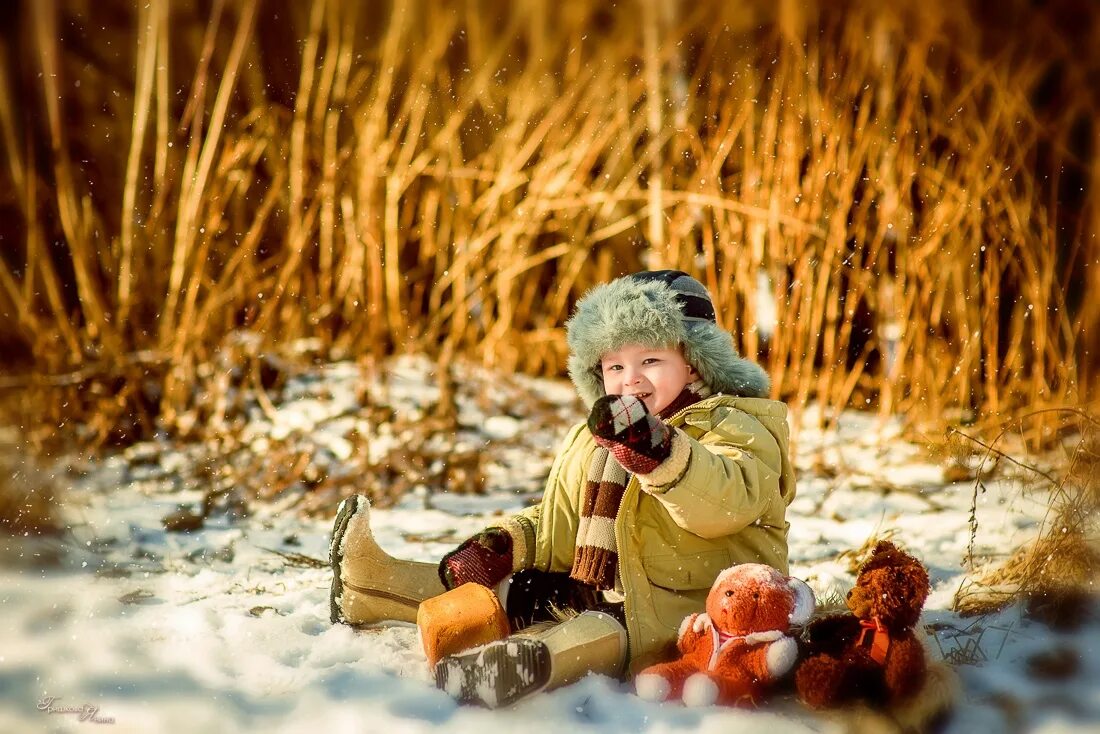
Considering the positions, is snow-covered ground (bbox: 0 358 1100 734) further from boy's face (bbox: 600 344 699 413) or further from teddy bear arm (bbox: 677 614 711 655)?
boy's face (bbox: 600 344 699 413)

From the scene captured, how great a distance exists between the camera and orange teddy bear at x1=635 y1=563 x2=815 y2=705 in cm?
177

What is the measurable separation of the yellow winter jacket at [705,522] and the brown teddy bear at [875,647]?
235mm

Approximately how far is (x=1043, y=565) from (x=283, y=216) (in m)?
3.53

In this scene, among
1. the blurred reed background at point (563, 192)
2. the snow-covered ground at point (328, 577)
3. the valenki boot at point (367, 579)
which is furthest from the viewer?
the blurred reed background at point (563, 192)

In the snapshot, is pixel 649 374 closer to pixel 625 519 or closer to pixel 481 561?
pixel 625 519

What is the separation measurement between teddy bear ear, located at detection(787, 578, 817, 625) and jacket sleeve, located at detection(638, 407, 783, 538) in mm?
146

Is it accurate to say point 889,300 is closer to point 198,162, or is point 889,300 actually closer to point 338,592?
point 338,592

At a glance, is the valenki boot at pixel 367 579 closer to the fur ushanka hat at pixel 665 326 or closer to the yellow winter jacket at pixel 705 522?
the yellow winter jacket at pixel 705 522

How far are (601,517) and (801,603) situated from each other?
42 cm

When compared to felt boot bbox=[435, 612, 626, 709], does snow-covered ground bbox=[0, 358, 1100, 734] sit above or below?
below

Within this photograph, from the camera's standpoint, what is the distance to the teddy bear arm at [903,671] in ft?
5.59

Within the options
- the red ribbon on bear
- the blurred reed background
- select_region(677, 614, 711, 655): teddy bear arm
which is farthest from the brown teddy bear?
the blurred reed background

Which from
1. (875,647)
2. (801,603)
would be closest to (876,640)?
(875,647)

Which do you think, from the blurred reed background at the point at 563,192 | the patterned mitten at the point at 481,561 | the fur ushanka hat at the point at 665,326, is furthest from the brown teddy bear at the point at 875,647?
the blurred reed background at the point at 563,192
